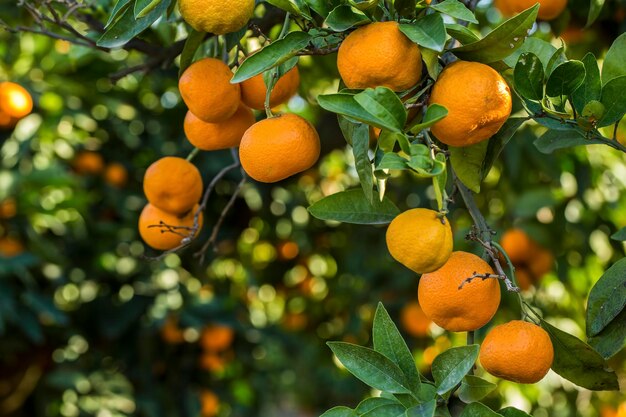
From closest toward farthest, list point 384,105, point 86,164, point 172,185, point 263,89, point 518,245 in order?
point 384,105
point 263,89
point 172,185
point 518,245
point 86,164

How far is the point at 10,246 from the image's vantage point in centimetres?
211

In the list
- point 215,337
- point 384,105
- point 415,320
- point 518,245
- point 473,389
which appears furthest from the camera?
point 215,337

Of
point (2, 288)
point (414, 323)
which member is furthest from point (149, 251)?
point (414, 323)

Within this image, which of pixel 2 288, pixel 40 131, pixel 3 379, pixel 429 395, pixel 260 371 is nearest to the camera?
pixel 429 395

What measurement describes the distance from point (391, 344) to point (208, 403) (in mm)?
1943

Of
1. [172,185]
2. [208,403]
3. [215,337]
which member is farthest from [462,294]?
[208,403]

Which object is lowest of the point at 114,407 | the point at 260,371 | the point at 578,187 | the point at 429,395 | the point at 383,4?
the point at 260,371

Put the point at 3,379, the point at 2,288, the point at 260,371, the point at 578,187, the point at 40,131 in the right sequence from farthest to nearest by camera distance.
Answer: the point at 260,371 < the point at 3,379 < the point at 40,131 < the point at 2,288 < the point at 578,187

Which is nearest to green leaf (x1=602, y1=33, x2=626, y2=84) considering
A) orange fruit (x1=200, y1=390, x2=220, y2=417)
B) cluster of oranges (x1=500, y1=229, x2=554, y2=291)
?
cluster of oranges (x1=500, y1=229, x2=554, y2=291)

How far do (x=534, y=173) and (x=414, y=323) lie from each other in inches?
21.1

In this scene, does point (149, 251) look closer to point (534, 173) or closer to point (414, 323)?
point (414, 323)

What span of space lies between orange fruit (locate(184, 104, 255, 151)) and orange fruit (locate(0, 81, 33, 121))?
46.0 inches

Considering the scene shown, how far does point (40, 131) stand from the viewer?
226 cm

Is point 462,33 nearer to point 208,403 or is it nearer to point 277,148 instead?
point 277,148
